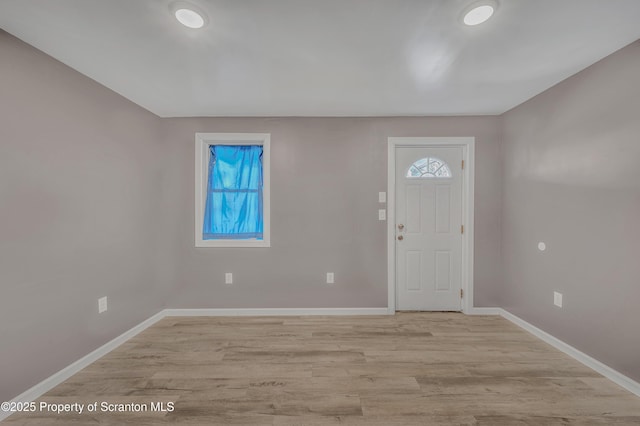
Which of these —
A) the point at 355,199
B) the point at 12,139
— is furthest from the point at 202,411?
the point at 355,199

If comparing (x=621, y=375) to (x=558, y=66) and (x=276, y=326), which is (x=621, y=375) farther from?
(x=276, y=326)

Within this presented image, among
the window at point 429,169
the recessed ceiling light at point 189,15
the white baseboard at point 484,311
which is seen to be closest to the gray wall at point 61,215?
the recessed ceiling light at point 189,15

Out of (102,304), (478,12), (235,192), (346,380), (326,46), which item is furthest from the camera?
(235,192)

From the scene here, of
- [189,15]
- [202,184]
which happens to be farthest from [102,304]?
[189,15]

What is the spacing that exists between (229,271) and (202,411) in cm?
157

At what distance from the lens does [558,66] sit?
6.32 feet

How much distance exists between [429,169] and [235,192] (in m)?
2.40

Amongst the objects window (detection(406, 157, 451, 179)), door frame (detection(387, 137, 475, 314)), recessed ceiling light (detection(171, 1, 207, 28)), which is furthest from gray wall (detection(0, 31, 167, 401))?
window (detection(406, 157, 451, 179))

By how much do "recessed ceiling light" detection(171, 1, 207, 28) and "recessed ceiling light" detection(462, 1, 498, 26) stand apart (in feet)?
4.81

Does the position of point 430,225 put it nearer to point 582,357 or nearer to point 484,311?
point 484,311

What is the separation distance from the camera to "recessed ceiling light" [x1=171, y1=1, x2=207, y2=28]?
130cm

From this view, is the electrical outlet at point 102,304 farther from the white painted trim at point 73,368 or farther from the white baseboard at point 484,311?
the white baseboard at point 484,311

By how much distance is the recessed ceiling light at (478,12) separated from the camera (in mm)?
1309

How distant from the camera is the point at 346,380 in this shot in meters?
1.78
